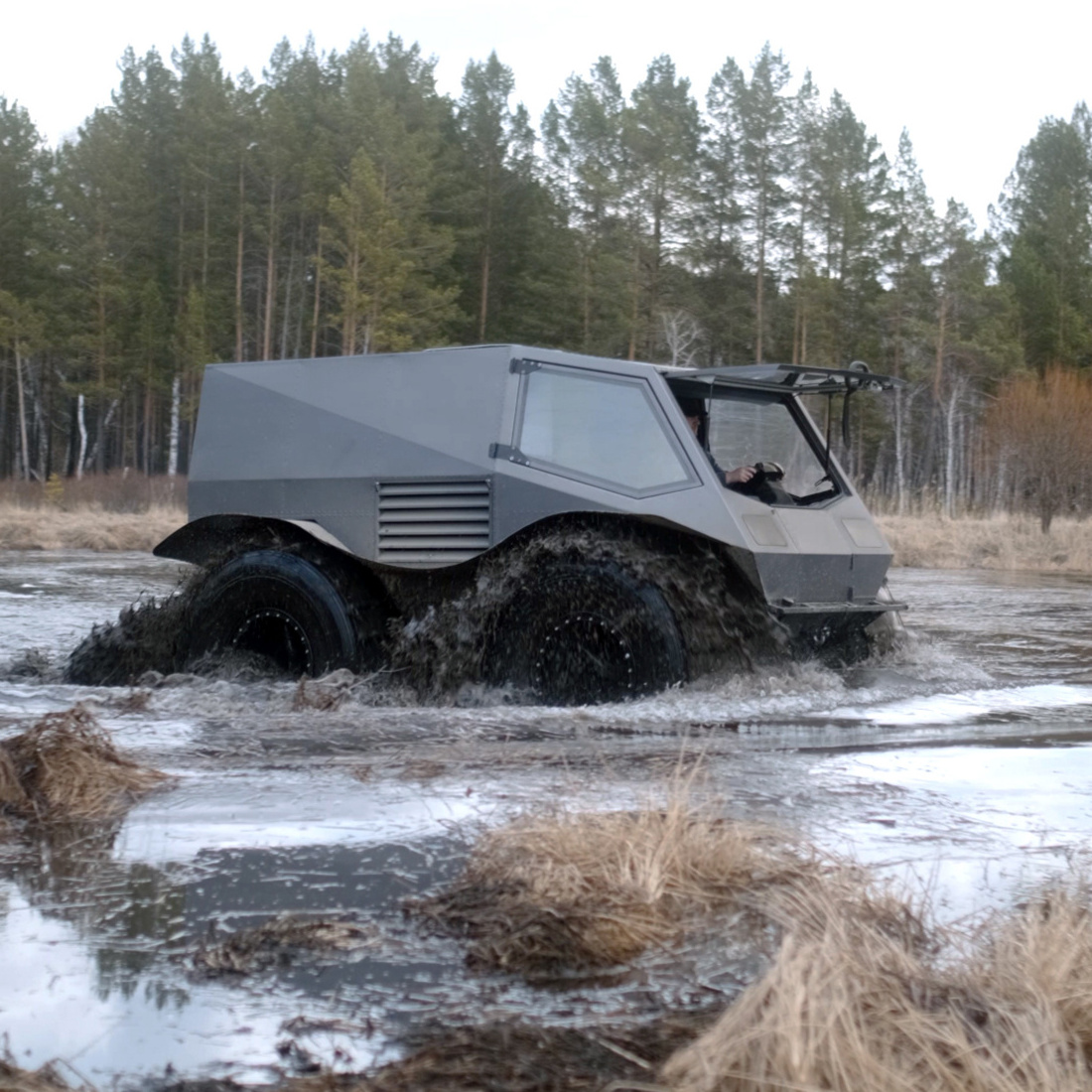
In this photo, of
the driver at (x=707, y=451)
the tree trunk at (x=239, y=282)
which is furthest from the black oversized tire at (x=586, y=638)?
the tree trunk at (x=239, y=282)

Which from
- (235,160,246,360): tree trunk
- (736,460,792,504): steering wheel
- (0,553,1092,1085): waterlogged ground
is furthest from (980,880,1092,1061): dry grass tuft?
(235,160,246,360): tree trunk

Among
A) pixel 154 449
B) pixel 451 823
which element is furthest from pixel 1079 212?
A: pixel 451 823

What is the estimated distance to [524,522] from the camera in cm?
806

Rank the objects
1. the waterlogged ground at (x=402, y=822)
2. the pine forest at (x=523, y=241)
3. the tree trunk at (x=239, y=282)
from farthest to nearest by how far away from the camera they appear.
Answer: the tree trunk at (x=239, y=282) → the pine forest at (x=523, y=241) → the waterlogged ground at (x=402, y=822)

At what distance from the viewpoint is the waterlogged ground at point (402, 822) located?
3078mm

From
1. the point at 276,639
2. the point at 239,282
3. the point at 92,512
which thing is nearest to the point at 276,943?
the point at 276,639

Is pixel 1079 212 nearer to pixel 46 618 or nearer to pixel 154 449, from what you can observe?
pixel 154 449

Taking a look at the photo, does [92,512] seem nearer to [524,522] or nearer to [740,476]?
[524,522]

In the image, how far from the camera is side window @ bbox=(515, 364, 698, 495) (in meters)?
7.92

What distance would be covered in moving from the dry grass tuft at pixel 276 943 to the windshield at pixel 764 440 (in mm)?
5161

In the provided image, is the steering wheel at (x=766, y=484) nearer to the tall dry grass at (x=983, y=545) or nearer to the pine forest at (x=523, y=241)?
the tall dry grass at (x=983, y=545)

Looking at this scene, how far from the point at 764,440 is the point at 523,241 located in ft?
148

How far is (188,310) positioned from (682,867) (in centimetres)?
5500

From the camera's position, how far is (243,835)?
4.56m
